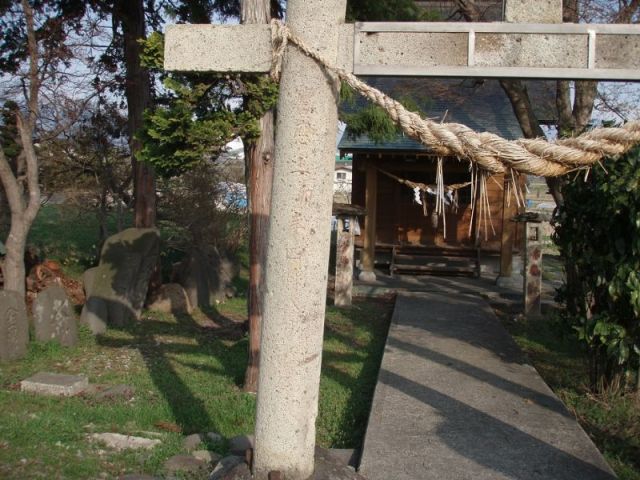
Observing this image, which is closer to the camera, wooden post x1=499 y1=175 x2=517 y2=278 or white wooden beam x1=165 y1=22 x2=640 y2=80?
white wooden beam x1=165 y1=22 x2=640 y2=80

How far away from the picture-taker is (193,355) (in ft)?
30.5

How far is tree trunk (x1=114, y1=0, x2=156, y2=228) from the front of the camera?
12969 millimetres

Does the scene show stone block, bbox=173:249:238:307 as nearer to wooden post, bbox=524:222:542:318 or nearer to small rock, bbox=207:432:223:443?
wooden post, bbox=524:222:542:318

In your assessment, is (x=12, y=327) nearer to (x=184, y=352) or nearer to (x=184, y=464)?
(x=184, y=352)

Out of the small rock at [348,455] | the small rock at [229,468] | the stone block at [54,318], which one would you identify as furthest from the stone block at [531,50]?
the stone block at [54,318]

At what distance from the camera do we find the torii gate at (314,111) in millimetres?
3041

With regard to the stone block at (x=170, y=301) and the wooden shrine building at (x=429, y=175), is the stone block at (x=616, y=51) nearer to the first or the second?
the stone block at (x=170, y=301)

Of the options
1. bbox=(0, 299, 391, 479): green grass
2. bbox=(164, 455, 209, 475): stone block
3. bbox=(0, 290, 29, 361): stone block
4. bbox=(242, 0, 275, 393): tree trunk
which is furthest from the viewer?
bbox=(0, 290, 29, 361): stone block

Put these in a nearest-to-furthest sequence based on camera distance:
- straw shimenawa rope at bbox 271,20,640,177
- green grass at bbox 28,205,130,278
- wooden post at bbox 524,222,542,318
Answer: straw shimenawa rope at bbox 271,20,640,177, wooden post at bbox 524,222,542,318, green grass at bbox 28,205,130,278

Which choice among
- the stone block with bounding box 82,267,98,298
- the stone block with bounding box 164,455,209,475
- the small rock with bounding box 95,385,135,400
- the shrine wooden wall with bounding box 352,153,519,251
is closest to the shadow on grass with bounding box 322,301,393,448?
the stone block with bounding box 164,455,209,475

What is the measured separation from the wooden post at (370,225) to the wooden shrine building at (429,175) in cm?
2

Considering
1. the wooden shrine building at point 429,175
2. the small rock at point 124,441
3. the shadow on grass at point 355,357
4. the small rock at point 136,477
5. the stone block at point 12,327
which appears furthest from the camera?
the wooden shrine building at point 429,175

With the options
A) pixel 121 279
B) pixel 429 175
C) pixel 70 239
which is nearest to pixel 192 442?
pixel 121 279

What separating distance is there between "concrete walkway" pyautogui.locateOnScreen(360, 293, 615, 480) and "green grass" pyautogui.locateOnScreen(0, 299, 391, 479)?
1.46ft
